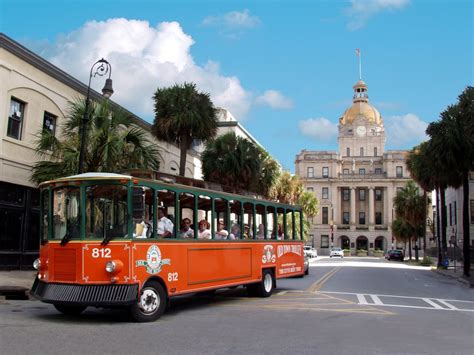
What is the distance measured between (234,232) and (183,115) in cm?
1476

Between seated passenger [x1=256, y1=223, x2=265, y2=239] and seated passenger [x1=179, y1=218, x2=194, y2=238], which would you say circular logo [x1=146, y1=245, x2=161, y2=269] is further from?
seated passenger [x1=256, y1=223, x2=265, y2=239]

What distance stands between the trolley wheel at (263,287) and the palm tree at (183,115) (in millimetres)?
13823

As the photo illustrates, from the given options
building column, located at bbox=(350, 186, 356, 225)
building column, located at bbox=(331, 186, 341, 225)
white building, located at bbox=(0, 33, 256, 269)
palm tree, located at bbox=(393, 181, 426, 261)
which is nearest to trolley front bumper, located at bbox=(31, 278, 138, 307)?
white building, located at bbox=(0, 33, 256, 269)

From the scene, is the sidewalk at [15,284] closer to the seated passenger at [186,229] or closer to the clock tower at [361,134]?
the seated passenger at [186,229]

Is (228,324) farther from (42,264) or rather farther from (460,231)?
(460,231)

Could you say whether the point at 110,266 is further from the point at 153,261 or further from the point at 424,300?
the point at 424,300

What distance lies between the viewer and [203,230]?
1267 centimetres

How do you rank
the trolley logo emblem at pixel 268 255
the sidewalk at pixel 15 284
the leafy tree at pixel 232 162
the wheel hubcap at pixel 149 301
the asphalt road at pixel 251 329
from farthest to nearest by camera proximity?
the leafy tree at pixel 232 162, the trolley logo emblem at pixel 268 255, the sidewalk at pixel 15 284, the wheel hubcap at pixel 149 301, the asphalt road at pixel 251 329

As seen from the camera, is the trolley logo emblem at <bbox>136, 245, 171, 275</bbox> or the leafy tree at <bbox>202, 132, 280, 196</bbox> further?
Answer: the leafy tree at <bbox>202, 132, 280, 196</bbox>

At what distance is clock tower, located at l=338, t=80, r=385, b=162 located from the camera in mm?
115875

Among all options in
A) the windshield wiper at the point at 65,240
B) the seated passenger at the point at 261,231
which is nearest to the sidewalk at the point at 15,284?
the windshield wiper at the point at 65,240

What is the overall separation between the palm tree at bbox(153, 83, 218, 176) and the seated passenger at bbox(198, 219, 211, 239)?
15577 millimetres

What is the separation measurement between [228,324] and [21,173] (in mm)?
15185

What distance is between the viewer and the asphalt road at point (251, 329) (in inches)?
315
